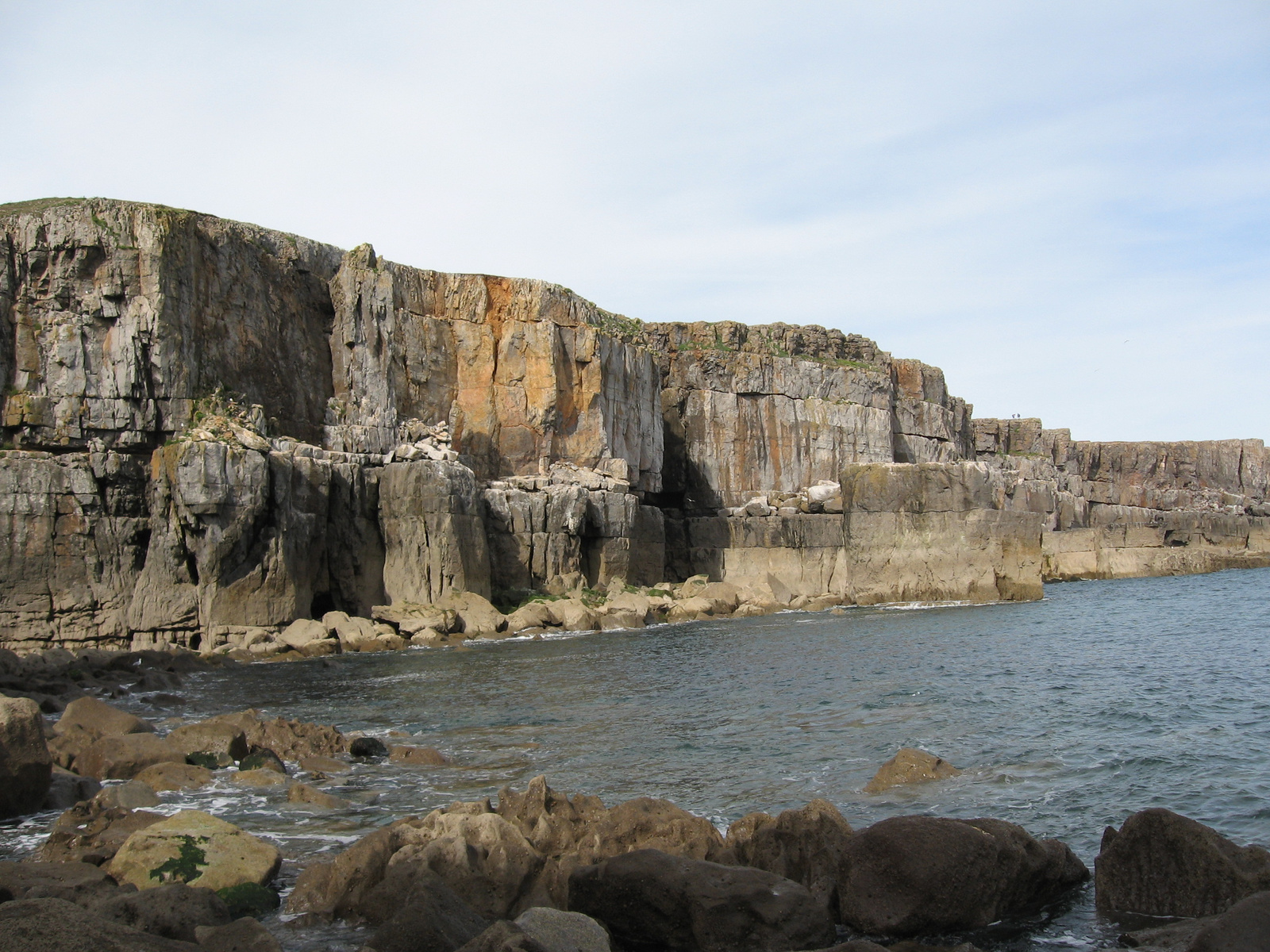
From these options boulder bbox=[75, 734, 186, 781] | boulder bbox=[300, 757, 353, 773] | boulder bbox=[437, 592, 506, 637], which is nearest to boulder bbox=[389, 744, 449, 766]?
boulder bbox=[300, 757, 353, 773]

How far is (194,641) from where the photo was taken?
35.7 meters

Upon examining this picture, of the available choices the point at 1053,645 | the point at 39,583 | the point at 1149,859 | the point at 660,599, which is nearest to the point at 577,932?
the point at 1149,859

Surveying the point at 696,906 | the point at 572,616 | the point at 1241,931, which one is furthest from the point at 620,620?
the point at 1241,931

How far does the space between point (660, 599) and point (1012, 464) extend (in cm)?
6099

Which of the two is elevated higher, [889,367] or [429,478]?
[889,367]

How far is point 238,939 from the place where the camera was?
23.3 ft

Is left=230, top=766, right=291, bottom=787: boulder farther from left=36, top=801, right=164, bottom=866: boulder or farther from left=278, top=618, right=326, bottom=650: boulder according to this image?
left=278, top=618, right=326, bottom=650: boulder

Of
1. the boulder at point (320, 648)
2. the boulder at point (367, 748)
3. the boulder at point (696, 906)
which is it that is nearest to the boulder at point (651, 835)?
the boulder at point (696, 906)

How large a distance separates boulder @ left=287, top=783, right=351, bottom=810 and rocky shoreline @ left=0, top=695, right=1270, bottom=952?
231cm

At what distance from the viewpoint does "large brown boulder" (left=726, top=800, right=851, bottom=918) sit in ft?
31.4

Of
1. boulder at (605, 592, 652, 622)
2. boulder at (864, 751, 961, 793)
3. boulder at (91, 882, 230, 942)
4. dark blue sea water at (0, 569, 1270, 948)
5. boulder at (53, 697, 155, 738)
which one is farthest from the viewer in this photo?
boulder at (605, 592, 652, 622)

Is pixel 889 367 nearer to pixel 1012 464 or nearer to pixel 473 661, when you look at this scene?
pixel 1012 464

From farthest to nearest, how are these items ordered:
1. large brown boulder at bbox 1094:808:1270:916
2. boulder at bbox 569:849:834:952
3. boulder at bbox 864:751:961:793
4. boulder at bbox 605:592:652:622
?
boulder at bbox 605:592:652:622, boulder at bbox 864:751:961:793, large brown boulder at bbox 1094:808:1270:916, boulder at bbox 569:849:834:952

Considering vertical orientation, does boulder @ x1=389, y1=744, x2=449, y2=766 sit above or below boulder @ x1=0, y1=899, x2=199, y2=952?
below
